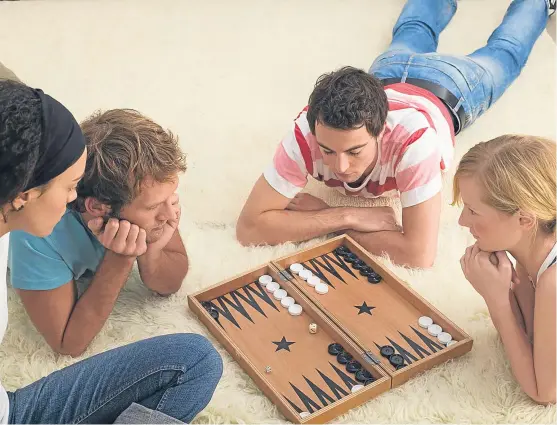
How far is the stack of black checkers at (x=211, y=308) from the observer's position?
191 cm

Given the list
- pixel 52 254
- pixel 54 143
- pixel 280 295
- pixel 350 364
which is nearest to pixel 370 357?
pixel 350 364

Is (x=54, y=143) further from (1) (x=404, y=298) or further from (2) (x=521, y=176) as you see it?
(1) (x=404, y=298)

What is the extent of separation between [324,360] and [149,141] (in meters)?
0.63

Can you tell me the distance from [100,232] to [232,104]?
4.11 feet

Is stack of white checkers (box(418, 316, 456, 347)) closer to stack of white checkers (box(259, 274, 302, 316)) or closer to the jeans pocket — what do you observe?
stack of white checkers (box(259, 274, 302, 316))

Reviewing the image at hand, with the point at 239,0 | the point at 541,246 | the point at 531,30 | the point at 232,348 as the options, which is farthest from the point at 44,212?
the point at 239,0

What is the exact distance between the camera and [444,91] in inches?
96.2

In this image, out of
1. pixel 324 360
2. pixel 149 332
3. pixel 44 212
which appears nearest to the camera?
pixel 44 212

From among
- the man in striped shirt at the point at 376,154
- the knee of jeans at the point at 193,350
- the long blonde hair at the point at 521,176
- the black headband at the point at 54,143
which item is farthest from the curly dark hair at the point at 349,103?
the black headband at the point at 54,143

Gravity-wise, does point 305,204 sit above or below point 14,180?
below

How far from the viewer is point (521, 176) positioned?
→ 1.56m

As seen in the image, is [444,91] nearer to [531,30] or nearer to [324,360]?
[531,30]

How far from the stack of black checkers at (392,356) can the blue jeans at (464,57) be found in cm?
98

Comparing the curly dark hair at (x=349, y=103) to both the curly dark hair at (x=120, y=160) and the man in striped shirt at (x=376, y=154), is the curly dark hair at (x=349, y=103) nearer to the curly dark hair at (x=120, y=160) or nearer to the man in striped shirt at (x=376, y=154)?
the man in striped shirt at (x=376, y=154)
